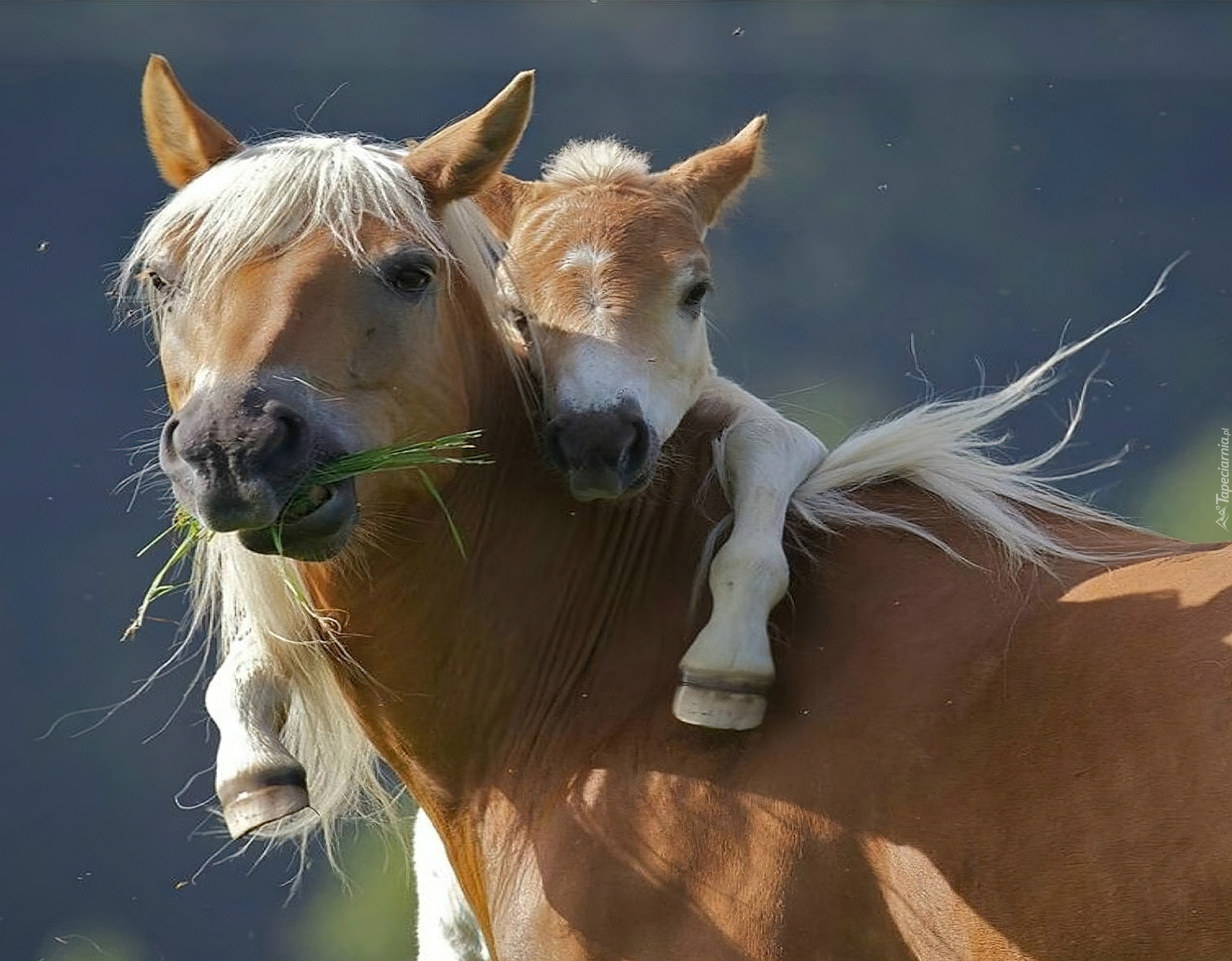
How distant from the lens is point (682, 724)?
7.26 feet

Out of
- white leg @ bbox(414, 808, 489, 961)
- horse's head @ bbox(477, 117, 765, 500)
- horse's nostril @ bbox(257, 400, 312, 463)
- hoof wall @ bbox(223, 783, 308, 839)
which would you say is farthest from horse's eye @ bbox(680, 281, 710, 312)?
white leg @ bbox(414, 808, 489, 961)

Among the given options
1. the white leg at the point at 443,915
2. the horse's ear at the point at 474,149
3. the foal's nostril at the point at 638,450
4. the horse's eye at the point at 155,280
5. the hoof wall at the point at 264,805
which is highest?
the horse's ear at the point at 474,149

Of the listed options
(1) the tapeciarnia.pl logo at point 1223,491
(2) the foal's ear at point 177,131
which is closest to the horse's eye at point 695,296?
(2) the foal's ear at point 177,131

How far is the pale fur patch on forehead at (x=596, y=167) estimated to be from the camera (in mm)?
2877

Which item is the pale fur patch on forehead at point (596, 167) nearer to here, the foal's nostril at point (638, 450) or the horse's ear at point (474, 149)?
the horse's ear at point (474, 149)

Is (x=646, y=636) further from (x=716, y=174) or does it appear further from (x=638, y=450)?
(x=716, y=174)

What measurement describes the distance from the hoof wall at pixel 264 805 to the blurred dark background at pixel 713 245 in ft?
7.19

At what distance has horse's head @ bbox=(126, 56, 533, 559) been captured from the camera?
1946 millimetres

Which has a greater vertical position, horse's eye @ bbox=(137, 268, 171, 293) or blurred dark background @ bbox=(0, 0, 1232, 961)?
horse's eye @ bbox=(137, 268, 171, 293)

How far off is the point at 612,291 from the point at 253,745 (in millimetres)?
966

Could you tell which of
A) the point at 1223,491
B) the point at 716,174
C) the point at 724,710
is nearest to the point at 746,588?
the point at 724,710

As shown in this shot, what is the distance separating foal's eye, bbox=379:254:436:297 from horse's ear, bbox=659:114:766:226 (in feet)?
2.81

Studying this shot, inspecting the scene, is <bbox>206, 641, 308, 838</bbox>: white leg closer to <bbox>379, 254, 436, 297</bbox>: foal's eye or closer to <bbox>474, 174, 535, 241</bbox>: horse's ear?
<bbox>379, 254, 436, 297</bbox>: foal's eye

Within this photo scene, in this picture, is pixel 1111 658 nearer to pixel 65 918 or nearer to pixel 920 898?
pixel 920 898
